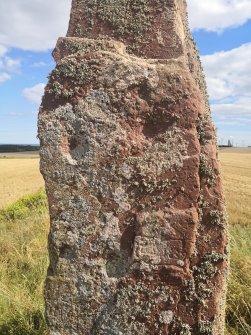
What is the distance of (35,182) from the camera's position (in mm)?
40000

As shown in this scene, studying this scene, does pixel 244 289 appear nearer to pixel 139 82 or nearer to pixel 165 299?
pixel 165 299

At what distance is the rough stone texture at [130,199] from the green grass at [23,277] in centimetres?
153

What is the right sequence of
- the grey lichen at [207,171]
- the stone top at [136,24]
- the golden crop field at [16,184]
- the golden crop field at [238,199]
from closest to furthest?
1. the grey lichen at [207,171]
2. the stone top at [136,24]
3. the golden crop field at [238,199]
4. the golden crop field at [16,184]

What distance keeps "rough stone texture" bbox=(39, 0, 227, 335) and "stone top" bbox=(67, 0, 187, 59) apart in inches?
19.9

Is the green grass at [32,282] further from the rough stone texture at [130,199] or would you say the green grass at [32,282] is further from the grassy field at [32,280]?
the rough stone texture at [130,199]

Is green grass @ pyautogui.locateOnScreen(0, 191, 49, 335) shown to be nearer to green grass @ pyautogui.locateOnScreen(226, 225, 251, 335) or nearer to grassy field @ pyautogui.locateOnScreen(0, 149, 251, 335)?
grassy field @ pyautogui.locateOnScreen(0, 149, 251, 335)

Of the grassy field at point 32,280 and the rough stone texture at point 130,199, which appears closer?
the rough stone texture at point 130,199

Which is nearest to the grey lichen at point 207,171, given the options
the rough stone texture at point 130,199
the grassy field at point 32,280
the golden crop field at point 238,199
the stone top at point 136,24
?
the rough stone texture at point 130,199

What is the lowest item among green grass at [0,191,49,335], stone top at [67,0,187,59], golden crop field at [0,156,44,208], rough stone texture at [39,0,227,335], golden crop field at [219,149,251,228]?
golden crop field at [0,156,44,208]

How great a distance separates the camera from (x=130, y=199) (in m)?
3.45

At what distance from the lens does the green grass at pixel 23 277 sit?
16.4ft

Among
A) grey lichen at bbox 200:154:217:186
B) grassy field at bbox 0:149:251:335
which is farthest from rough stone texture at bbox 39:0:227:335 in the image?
grassy field at bbox 0:149:251:335

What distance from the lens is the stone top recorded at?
4016 millimetres

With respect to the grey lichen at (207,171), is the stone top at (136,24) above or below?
above
